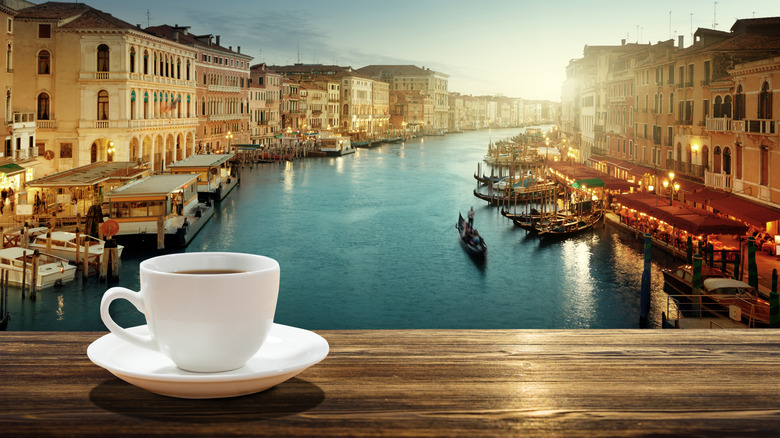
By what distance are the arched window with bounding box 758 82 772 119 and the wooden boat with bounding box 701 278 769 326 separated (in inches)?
190

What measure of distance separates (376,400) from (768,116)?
14.7 metres

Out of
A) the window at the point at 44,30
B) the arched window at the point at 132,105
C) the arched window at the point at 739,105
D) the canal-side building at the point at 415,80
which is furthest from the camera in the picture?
the canal-side building at the point at 415,80

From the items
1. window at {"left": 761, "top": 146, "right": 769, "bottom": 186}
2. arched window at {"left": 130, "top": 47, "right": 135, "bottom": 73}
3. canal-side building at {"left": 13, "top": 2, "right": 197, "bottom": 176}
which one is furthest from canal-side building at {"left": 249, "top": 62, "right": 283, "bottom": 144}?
window at {"left": 761, "top": 146, "right": 769, "bottom": 186}

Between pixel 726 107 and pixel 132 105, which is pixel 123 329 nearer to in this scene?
pixel 726 107

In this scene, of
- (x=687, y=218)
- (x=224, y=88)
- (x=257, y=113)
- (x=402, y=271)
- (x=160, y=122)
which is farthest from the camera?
(x=257, y=113)

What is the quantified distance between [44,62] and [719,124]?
21.0 m

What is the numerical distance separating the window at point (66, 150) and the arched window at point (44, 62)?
2624mm

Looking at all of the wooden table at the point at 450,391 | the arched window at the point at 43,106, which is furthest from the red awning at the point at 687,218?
the arched window at the point at 43,106

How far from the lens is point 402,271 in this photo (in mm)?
15383

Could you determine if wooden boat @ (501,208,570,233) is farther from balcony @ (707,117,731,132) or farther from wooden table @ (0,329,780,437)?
wooden table @ (0,329,780,437)

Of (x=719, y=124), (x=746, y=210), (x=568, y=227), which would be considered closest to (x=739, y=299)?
(x=746, y=210)

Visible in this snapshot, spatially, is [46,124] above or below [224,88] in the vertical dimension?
below

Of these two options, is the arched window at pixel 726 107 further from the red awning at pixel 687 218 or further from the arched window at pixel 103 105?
the arched window at pixel 103 105

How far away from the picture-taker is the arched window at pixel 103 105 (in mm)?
24922
